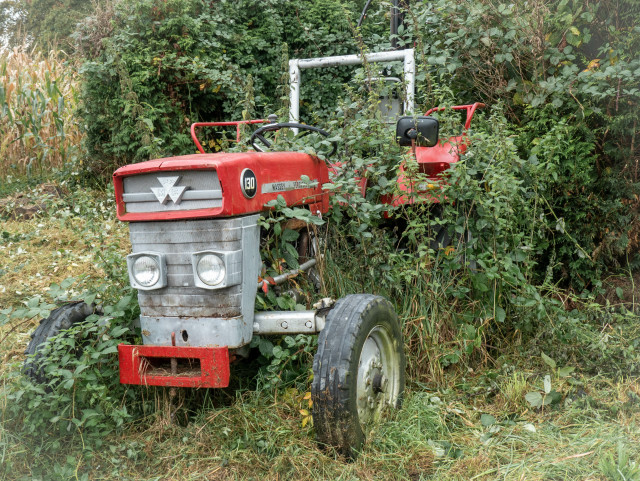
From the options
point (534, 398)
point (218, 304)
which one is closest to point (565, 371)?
point (534, 398)

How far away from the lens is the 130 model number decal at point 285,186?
268cm

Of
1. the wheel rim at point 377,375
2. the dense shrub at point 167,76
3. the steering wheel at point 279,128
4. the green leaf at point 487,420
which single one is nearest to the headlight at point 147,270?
the wheel rim at point 377,375

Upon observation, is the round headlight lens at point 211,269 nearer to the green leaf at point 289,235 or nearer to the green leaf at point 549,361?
the green leaf at point 289,235

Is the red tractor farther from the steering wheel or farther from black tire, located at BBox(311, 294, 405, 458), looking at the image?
the steering wheel

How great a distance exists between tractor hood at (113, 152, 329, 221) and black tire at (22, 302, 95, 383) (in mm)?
573

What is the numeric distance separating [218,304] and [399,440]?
913 millimetres

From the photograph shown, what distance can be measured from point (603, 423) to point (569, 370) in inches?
17.0

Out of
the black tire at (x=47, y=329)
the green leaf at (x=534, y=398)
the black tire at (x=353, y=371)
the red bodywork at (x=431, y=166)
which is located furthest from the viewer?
the red bodywork at (x=431, y=166)

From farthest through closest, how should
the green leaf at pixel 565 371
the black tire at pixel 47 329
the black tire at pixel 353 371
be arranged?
the green leaf at pixel 565 371 < the black tire at pixel 47 329 < the black tire at pixel 353 371

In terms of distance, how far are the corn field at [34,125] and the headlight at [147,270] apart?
5192mm

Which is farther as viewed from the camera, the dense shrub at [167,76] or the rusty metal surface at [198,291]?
the dense shrub at [167,76]

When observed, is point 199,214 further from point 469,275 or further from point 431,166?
point 431,166

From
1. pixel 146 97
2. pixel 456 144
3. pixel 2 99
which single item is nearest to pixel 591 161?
pixel 456 144

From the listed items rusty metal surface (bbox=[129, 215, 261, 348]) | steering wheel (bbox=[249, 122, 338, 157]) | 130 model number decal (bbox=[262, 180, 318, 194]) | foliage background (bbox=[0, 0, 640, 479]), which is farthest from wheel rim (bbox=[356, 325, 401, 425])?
steering wheel (bbox=[249, 122, 338, 157])
